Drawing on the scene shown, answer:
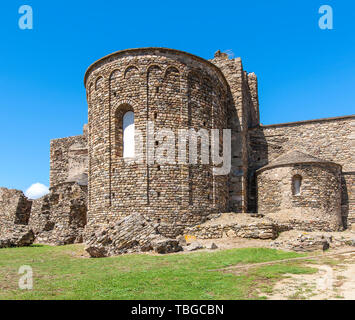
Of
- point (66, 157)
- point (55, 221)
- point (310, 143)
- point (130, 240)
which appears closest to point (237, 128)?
point (310, 143)

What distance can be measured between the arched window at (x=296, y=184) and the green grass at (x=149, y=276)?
734 centimetres

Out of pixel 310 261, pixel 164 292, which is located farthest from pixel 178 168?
pixel 164 292

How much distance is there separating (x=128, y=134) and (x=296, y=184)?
382 inches

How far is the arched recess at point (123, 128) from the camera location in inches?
692

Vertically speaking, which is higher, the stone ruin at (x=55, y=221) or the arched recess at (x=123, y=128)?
the arched recess at (x=123, y=128)

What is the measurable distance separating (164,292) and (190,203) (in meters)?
10.0

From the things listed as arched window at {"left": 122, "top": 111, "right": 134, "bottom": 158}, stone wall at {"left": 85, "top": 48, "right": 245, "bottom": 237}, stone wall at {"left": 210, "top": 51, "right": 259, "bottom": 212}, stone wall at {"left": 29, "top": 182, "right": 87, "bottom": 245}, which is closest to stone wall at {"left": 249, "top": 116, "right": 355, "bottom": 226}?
stone wall at {"left": 210, "top": 51, "right": 259, "bottom": 212}

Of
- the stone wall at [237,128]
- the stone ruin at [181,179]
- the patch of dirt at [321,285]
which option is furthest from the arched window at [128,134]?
the patch of dirt at [321,285]

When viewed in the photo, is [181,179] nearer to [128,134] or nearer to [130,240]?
[128,134]

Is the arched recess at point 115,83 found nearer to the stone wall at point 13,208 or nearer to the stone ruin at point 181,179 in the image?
the stone ruin at point 181,179

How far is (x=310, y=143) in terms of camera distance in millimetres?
22953
